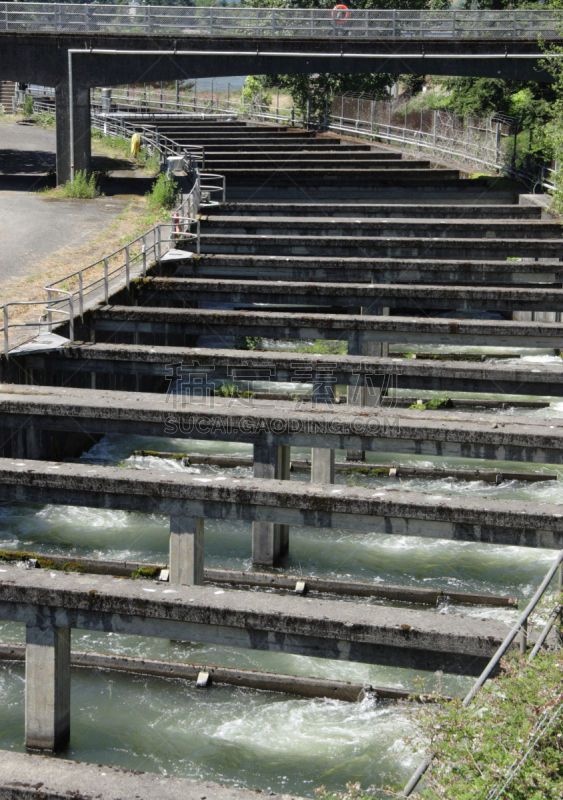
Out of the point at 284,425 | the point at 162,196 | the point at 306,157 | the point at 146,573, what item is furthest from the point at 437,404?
the point at 306,157

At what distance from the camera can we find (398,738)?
31.1 ft

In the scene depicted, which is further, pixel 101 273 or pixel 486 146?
pixel 486 146

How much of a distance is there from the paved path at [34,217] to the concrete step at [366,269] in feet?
12.0

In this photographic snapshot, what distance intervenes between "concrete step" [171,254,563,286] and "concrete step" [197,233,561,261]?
45.0 inches

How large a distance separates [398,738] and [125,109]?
5156 cm

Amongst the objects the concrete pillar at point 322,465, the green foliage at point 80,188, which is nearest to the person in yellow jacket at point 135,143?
the green foliage at point 80,188

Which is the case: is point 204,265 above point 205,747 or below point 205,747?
above

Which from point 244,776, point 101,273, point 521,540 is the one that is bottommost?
point 244,776

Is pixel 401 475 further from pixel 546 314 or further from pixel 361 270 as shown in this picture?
pixel 546 314

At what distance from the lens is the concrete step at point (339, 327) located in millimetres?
17609

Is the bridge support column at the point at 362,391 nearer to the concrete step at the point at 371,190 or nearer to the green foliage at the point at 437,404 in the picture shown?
the green foliage at the point at 437,404

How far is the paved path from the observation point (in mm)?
22844

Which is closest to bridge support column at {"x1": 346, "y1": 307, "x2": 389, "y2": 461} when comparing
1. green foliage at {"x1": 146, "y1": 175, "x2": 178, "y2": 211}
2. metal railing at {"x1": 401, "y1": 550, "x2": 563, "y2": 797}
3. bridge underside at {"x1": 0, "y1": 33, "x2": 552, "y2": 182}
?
metal railing at {"x1": 401, "y1": 550, "x2": 563, "y2": 797}

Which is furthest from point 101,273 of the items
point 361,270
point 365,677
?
point 365,677
